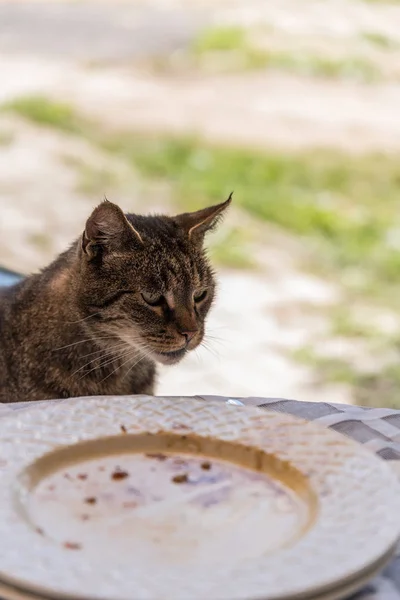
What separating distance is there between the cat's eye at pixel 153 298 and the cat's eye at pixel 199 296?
8 centimetres

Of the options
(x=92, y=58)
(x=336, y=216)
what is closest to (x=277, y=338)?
(x=336, y=216)

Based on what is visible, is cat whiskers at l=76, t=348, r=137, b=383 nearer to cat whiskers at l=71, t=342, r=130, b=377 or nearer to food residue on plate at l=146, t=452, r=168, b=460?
cat whiskers at l=71, t=342, r=130, b=377

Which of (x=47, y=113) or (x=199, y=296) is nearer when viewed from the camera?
(x=199, y=296)

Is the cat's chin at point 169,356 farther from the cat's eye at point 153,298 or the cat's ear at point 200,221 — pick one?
the cat's ear at point 200,221

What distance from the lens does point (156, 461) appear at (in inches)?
47.0

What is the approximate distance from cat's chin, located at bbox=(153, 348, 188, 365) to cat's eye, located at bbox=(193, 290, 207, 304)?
0.38 feet

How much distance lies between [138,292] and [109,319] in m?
0.08

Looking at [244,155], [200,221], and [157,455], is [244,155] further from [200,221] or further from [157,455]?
[157,455]

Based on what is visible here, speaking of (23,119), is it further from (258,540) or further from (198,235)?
(258,540)

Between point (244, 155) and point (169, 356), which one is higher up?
point (244, 155)

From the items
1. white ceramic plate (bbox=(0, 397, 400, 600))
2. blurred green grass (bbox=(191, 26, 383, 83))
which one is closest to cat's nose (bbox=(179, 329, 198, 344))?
white ceramic plate (bbox=(0, 397, 400, 600))

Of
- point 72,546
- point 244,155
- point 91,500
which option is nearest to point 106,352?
point 91,500

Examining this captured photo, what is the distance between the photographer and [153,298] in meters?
1.88

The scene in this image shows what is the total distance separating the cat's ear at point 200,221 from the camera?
1983 mm
